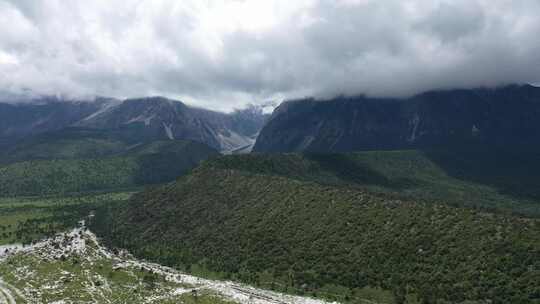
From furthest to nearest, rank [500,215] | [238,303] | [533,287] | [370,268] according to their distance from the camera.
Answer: [500,215] → [370,268] → [238,303] → [533,287]

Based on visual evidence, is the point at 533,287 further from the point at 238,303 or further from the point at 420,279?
the point at 238,303

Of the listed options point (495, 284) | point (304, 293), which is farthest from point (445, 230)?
point (304, 293)

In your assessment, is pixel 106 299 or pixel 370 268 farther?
pixel 370 268

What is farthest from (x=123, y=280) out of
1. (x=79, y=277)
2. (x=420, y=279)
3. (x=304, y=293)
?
(x=420, y=279)

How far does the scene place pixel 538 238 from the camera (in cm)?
17138

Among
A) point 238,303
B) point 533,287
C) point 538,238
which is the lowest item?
point 238,303

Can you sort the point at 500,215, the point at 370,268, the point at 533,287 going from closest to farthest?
the point at 533,287
the point at 370,268
the point at 500,215

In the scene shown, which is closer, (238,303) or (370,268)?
(238,303)

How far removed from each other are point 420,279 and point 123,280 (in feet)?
360

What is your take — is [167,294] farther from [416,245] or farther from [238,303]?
[416,245]

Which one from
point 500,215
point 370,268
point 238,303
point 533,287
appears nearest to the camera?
point 533,287

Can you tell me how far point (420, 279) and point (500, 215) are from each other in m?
53.1

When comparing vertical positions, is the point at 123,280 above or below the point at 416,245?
A: below

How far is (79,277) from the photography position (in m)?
192
